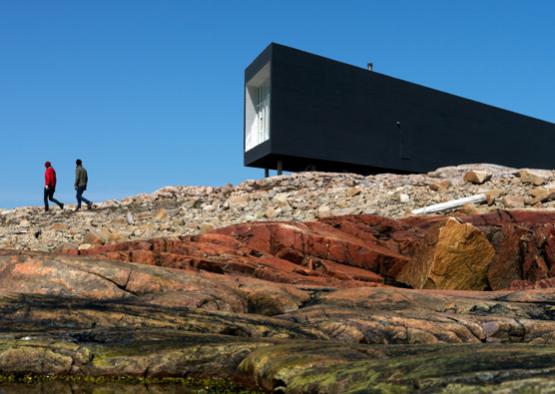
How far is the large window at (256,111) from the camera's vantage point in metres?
33.1

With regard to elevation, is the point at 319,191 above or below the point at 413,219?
above

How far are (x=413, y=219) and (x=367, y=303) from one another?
8.30m

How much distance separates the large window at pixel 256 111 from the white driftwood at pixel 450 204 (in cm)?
1505

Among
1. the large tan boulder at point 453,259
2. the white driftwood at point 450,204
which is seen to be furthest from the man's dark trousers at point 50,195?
the large tan boulder at point 453,259

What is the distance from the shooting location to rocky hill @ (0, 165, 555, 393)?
4441 mm

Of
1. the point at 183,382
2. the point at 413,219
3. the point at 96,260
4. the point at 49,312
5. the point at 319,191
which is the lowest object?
the point at 183,382

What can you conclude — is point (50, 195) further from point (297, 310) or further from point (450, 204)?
point (297, 310)

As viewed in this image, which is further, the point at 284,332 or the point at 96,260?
the point at 96,260

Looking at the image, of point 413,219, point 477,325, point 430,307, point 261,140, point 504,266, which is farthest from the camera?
point 261,140

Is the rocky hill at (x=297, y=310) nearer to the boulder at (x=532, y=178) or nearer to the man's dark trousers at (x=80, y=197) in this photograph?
the boulder at (x=532, y=178)

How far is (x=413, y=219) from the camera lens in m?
16.2

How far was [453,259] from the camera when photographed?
11820mm

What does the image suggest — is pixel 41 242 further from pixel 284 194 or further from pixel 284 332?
pixel 284 332

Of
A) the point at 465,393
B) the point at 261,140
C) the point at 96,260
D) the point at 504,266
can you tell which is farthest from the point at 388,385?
the point at 261,140
